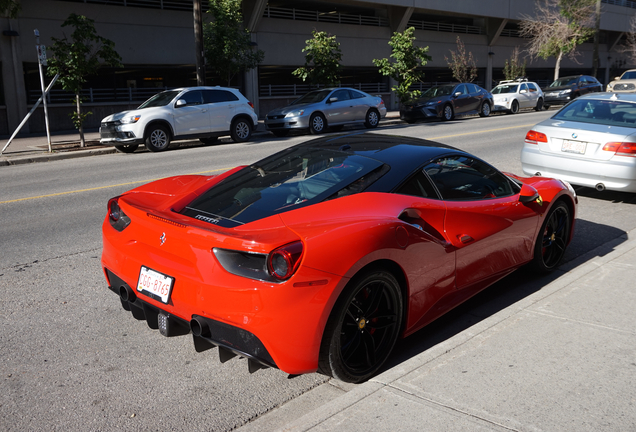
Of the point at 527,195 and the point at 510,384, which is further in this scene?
the point at 527,195

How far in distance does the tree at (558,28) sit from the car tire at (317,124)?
89.5ft

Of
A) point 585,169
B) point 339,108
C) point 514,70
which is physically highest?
point 514,70

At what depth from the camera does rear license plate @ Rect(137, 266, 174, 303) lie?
3477mm

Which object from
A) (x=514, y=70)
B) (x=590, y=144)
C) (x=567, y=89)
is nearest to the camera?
(x=590, y=144)

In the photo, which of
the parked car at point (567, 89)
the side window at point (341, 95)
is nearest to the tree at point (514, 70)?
the parked car at point (567, 89)

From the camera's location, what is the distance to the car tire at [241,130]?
1843 centimetres

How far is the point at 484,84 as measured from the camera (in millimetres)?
43531

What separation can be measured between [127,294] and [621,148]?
7.21 metres

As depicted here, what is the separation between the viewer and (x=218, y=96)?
1808cm

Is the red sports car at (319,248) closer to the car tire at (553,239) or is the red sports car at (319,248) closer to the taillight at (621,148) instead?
the car tire at (553,239)

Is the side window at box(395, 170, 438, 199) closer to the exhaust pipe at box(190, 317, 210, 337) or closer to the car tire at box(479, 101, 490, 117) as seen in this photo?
the exhaust pipe at box(190, 317, 210, 337)

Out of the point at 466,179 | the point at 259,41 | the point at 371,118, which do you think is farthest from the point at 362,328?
the point at 259,41

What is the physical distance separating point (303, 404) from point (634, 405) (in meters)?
1.79

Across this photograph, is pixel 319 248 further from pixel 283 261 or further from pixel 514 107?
pixel 514 107
